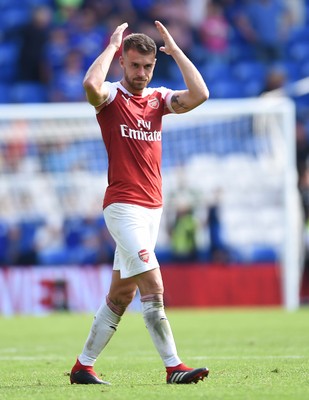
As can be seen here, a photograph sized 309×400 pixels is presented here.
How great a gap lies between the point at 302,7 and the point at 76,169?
9605 millimetres

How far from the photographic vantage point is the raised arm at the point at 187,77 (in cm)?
726

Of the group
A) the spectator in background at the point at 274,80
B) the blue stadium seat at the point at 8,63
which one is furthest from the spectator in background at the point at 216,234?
the blue stadium seat at the point at 8,63

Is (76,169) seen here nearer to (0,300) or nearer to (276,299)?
(0,300)

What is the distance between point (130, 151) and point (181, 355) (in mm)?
3060

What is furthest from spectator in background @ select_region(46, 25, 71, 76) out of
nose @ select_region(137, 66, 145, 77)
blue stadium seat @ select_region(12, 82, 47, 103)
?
nose @ select_region(137, 66, 145, 77)

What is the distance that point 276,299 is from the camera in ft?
62.3

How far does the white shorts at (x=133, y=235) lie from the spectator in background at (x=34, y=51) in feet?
54.5

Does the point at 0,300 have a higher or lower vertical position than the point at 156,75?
lower

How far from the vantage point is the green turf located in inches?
258

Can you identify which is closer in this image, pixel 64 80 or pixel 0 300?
pixel 0 300

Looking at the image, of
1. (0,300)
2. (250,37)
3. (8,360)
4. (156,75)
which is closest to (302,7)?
(250,37)

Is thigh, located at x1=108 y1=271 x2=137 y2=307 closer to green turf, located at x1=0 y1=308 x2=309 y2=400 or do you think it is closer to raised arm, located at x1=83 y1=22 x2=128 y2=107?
green turf, located at x1=0 y1=308 x2=309 y2=400

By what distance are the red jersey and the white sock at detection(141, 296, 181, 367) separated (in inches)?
27.3

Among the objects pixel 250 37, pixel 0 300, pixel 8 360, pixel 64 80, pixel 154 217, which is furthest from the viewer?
pixel 250 37
